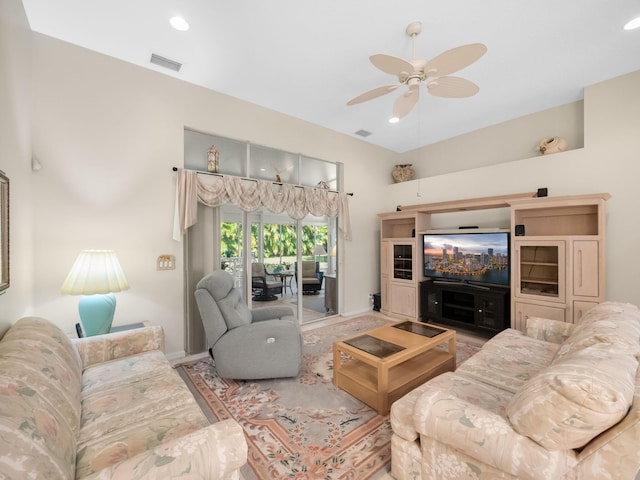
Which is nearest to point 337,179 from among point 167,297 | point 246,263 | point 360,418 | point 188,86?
point 246,263

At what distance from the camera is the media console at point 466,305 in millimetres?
3711

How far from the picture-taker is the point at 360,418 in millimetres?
2102

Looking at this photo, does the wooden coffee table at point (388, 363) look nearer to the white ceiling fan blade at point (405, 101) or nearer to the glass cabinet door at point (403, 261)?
the glass cabinet door at point (403, 261)

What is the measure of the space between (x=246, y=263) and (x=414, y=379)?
8.15 feet

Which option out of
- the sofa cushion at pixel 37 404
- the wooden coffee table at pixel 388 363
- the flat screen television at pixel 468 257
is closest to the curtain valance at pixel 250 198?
the flat screen television at pixel 468 257

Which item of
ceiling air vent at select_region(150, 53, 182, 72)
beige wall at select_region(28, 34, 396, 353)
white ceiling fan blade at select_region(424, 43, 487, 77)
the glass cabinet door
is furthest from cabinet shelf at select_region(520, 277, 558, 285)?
ceiling air vent at select_region(150, 53, 182, 72)

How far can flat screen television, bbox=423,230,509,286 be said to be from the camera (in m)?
3.82

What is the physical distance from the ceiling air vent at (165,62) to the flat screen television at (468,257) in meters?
4.05

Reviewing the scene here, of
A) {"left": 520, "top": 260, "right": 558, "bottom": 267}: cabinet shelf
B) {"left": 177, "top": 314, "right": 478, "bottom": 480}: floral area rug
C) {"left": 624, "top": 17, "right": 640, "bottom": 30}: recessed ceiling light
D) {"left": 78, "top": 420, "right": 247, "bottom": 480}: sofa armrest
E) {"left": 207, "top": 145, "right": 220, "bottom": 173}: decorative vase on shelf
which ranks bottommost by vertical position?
{"left": 177, "top": 314, "right": 478, "bottom": 480}: floral area rug

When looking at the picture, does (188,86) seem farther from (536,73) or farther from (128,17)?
(536,73)

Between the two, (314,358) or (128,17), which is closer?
(128,17)

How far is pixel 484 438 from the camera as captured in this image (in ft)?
3.87

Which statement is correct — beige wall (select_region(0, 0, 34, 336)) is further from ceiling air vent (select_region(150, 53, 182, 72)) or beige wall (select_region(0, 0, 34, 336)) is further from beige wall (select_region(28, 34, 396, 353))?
ceiling air vent (select_region(150, 53, 182, 72))

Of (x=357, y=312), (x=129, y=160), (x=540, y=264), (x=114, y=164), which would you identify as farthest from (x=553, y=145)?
(x=114, y=164)
